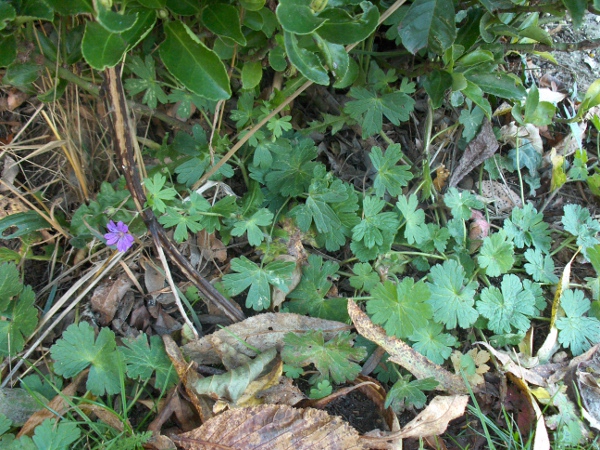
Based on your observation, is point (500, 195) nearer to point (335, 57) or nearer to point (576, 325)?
point (576, 325)

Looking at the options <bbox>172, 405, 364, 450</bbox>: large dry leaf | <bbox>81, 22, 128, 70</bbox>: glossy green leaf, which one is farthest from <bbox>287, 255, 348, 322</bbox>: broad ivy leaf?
<bbox>81, 22, 128, 70</bbox>: glossy green leaf

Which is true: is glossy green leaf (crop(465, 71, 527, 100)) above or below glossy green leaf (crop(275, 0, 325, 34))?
below

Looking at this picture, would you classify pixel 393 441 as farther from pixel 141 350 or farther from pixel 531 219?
pixel 531 219

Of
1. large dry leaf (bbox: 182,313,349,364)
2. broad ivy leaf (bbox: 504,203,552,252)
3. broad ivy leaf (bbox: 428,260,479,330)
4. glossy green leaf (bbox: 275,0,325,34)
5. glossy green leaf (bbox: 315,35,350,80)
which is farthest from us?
broad ivy leaf (bbox: 504,203,552,252)

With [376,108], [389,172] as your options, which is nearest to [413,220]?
[389,172]

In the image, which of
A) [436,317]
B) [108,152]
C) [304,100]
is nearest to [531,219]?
[436,317]

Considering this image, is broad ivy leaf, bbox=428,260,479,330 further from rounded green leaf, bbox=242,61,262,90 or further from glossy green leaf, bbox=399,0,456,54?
rounded green leaf, bbox=242,61,262,90

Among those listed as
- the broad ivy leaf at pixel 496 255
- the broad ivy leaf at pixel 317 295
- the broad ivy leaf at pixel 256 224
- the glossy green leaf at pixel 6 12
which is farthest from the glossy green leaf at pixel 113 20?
the broad ivy leaf at pixel 496 255
